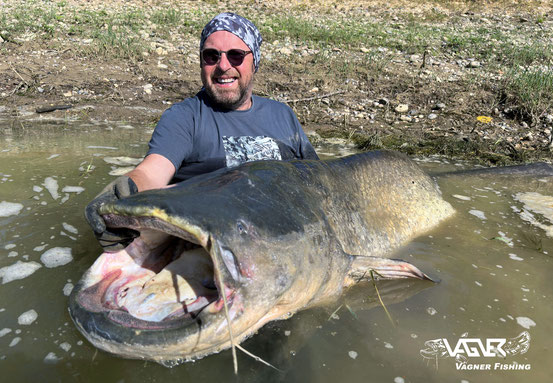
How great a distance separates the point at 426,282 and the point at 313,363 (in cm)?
97

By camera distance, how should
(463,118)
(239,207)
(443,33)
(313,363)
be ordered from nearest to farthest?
1. (239,207)
2. (313,363)
3. (463,118)
4. (443,33)

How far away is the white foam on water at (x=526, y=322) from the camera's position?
6.52 ft

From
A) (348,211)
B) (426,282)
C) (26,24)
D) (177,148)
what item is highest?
(26,24)

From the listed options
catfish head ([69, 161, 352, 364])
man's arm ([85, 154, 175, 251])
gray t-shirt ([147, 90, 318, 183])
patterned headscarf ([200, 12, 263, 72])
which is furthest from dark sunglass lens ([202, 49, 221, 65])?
man's arm ([85, 154, 175, 251])

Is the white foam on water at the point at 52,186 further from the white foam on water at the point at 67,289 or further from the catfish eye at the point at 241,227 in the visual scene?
the catfish eye at the point at 241,227

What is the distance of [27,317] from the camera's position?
5.88 feet

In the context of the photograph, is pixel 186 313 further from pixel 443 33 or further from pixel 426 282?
pixel 443 33

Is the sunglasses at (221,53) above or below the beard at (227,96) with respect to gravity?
above

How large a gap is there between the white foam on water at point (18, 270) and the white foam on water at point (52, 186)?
1.09 metres

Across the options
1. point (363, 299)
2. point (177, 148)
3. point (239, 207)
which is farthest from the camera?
point (177, 148)

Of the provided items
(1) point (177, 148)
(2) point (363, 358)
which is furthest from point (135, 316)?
(1) point (177, 148)

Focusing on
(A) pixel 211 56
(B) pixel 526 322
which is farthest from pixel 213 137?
(B) pixel 526 322

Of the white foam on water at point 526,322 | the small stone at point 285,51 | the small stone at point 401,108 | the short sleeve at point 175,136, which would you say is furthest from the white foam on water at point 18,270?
the small stone at point 285,51

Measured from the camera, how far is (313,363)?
1662mm
